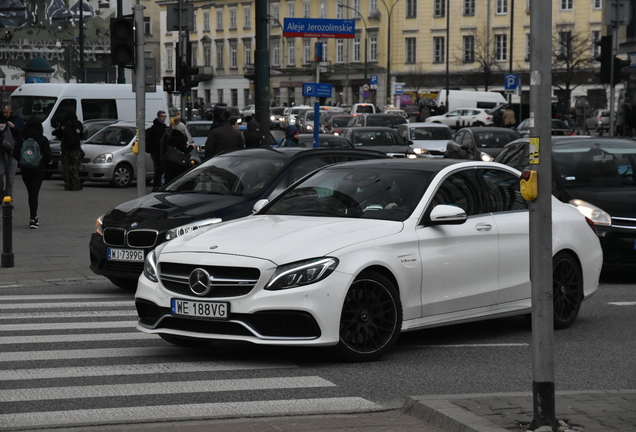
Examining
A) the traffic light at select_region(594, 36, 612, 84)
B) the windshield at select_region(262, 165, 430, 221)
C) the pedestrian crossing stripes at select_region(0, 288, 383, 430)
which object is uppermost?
the traffic light at select_region(594, 36, 612, 84)

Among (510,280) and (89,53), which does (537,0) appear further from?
(89,53)

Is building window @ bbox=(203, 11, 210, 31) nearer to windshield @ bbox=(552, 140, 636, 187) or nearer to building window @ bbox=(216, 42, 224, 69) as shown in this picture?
building window @ bbox=(216, 42, 224, 69)

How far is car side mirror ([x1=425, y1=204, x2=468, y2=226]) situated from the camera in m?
9.12

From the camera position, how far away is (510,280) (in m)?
9.87

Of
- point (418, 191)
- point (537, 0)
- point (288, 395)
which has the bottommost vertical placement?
point (288, 395)

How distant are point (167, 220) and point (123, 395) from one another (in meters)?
4.90

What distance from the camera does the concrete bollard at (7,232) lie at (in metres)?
14.7

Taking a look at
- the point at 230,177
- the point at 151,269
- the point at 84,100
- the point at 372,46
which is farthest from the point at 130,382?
the point at 372,46

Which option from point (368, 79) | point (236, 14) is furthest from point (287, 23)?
point (236, 14)

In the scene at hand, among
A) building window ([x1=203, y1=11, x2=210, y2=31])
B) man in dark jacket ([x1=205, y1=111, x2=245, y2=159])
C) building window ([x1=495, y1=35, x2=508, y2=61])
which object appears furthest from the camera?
building window ([x1=203, y1=11, x2=210, y2=31])

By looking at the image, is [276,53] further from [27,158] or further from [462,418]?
[462,418]

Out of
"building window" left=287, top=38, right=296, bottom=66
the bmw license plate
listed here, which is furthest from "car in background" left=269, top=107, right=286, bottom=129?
the bmw license plate

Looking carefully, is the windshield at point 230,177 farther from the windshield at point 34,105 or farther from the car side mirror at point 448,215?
the windshield at point 34,105

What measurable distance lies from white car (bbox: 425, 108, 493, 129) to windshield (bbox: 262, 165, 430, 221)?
217 ft
